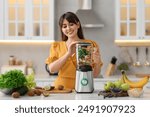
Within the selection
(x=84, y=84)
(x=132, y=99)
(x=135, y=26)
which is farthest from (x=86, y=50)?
(x=135, y=26)

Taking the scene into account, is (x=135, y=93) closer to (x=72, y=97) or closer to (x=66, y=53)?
(x=72, y=97)

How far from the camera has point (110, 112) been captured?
8.04ft

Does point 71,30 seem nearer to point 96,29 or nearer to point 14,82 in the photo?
point 14,82

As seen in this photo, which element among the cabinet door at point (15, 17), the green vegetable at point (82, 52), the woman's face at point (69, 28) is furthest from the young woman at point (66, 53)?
the cabinet door at point (15, 17)

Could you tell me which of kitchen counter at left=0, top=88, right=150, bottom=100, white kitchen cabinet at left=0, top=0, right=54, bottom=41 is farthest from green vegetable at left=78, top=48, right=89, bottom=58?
white kitchen cabinet at left=0, top=0, right=54, bottom=41

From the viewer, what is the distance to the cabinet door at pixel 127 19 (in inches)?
204

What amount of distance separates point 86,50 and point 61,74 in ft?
2.12

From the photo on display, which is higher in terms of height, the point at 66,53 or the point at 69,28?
the point at 69,28

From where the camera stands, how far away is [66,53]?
299cm

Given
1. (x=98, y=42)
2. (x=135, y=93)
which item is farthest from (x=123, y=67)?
(x=135, y=93)

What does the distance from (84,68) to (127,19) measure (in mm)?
2620

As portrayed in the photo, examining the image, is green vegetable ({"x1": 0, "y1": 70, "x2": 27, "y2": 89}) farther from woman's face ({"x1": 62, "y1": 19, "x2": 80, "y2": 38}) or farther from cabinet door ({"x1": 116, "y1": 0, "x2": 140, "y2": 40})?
cabinet door ({"x1": 116, "y1": 0, "x2": 140, "y2": 40})

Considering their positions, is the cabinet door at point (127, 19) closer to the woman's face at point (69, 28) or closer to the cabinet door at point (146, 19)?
the cabinet door at point (146, 19)

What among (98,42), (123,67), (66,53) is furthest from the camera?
(98,42)
